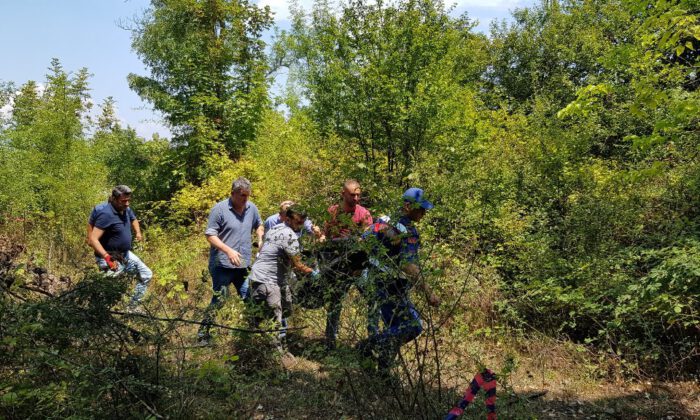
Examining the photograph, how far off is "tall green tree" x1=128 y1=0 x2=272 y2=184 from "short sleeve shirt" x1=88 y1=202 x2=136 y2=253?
22.1ft

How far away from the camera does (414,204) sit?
2857 mm

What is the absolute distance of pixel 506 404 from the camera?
316 cm

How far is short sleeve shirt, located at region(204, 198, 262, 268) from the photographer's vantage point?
4641mm

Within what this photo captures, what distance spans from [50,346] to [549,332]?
16.2ft

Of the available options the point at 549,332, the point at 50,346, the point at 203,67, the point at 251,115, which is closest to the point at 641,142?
the point at 549,332

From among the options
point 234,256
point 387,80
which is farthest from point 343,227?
point 387,80

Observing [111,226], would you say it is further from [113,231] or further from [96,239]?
[96,239]

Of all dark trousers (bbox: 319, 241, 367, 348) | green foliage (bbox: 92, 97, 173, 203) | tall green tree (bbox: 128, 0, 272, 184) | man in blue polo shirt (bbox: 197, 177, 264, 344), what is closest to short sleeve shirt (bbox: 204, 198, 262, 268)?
man in blue polo shirt (bbox: 197, 177, 264, 344)

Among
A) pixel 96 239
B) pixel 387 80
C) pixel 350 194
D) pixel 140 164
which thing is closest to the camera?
pixel 350 194

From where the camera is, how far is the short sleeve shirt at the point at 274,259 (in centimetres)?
406

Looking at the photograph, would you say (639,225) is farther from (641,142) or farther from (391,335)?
(391,335)

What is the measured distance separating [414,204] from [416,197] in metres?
0.19

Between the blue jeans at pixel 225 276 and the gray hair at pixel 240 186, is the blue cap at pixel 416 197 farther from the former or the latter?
the blue jeans at pixel 225 276

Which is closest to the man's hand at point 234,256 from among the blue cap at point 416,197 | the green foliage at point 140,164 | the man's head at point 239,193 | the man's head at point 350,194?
the man's head at point 239,193
